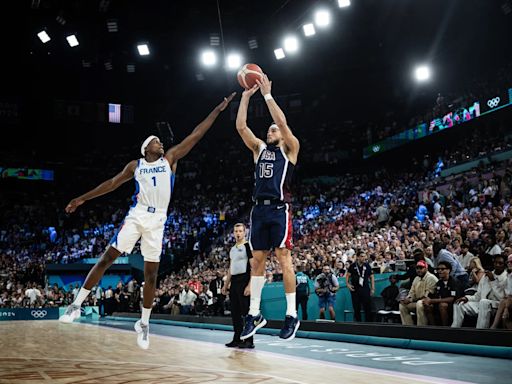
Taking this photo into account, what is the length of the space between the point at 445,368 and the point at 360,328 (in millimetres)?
3507

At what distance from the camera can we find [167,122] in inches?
1188

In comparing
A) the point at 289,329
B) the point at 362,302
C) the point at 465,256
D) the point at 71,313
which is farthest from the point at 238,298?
the point at 465,256

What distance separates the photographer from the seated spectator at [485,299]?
7086mm

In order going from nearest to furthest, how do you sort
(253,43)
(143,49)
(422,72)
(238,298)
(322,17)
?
(238,298) < (322,17) < (253,43) < (143,49) < (422,72)

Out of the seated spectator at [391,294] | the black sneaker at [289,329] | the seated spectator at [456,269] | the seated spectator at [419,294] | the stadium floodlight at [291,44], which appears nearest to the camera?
the black sneaker at [289,329]

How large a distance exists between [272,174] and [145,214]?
4.39 ft

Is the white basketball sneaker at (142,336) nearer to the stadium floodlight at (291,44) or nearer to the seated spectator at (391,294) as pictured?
the seated spectator at (391,294)

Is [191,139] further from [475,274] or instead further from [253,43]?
[253,43]

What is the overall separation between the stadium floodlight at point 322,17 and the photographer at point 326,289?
28.2 feet

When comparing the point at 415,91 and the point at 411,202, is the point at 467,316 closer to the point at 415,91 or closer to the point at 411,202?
the point at 411,202

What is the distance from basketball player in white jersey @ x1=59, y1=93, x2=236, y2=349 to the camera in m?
5.32

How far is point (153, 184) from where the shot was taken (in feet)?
17.8

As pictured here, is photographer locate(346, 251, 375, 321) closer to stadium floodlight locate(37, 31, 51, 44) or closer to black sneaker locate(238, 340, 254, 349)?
black sneaker locate(238, 340, 254, 349)

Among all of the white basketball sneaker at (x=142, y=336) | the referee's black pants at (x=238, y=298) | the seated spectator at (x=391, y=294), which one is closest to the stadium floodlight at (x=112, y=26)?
the referee's black pants at (x=238, y=298)
